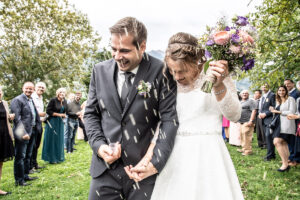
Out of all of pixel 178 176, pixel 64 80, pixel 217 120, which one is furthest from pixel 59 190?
pixel 64 80

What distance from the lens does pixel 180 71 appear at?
94.7 inches

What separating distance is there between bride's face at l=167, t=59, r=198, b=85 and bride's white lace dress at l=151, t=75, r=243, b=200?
4.1 inches

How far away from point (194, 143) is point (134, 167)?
0.68 meters

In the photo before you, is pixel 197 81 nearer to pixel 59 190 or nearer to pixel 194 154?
pixel 194 154

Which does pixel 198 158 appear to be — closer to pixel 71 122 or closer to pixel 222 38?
pixel 222 38

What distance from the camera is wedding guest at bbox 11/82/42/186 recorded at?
6.43m

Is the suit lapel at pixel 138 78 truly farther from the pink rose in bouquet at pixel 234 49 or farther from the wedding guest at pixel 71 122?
the wedding guest at pixel 71 122

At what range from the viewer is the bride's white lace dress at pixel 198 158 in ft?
7.73

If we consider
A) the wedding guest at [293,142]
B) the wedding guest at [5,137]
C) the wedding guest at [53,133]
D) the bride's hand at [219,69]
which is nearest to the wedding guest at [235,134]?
the wedding guest at [293,142]

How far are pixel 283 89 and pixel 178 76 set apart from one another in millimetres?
6231

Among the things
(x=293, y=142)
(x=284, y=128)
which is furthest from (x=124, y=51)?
(x=293, y=142)

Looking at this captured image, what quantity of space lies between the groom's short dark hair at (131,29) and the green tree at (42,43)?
785 inches

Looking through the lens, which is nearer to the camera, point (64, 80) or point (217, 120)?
point (217, 120)

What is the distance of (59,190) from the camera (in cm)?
609
